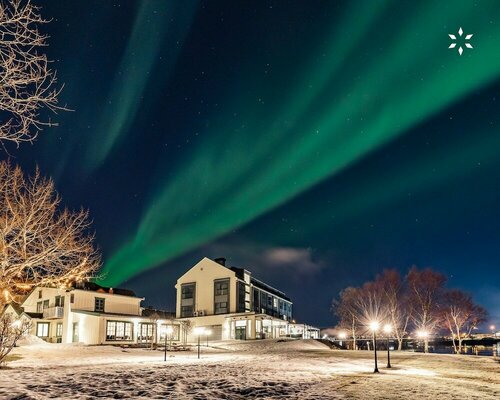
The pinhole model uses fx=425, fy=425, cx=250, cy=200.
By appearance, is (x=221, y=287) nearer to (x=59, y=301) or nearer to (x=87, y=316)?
(x=87, y=316)

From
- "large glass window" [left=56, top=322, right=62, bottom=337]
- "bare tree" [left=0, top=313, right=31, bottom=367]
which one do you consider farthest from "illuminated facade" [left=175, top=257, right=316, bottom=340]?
"bare tree" [left=0, top=313, right=31, bottom=367]

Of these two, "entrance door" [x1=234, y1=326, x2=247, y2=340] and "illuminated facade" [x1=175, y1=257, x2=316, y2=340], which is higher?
"illuminated facade" [x1=175, y1=257, x2=316, y2=340]

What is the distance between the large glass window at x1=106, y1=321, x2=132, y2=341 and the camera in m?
49.4

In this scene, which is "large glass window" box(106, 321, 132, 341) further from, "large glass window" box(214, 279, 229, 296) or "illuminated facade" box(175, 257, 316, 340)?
"large glass window" box(214, 279, 229, 296)

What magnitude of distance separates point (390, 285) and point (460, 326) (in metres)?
11.9

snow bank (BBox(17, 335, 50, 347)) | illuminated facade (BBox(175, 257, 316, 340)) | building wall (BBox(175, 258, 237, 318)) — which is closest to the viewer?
snow bank (BBox(17, 335, 50, 347))

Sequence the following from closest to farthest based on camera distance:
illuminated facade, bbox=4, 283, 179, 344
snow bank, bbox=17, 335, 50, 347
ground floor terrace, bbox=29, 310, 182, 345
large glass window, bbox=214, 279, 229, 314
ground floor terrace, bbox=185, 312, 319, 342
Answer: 1. snow bank, bbox=17, 335, 50, 347
2. ground floor terrace, bbox=29, 310, 182, 345
3. illuminated facade, bbox=4, 283, 179, 344
4. ground floor terrace, bbox=185, 312, 319, 342
5. large glass window, bbox=214, 279, 229, 314

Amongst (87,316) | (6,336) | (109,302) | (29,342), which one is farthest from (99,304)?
(6,336)

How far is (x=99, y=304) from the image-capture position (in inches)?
2045

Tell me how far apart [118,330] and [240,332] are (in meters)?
15.5

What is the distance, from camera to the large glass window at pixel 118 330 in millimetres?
49438

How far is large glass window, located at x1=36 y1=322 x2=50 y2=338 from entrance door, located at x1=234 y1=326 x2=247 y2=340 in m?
23.2

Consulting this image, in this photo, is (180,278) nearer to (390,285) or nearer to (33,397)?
(390,285)

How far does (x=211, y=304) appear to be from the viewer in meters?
58.3
